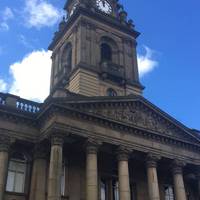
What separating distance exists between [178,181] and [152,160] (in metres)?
2.74

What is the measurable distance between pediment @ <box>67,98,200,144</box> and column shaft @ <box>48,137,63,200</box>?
131 inches

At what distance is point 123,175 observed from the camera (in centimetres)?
2697

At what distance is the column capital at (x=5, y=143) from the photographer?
1025 inches

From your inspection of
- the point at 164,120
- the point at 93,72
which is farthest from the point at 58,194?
the point at 93,72

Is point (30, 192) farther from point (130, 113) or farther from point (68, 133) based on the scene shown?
point (130, 113)

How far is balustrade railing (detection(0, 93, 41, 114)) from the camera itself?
91.8ft

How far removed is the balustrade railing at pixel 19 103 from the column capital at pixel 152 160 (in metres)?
8.92

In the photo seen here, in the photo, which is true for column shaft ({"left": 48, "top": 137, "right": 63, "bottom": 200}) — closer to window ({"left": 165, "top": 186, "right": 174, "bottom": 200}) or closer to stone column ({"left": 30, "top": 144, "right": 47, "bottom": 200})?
stone column ({"left": 30, "top": 144, "right": 47, "bottom": 200})

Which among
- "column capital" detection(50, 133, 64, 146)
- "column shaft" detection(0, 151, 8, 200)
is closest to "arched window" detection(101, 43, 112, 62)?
"column capital" detection(50, 133, 64, 146)

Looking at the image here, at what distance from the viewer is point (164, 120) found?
104 feet

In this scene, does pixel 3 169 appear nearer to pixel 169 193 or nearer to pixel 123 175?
pixel 123 175

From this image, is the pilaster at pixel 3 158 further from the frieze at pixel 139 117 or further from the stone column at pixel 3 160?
the frieze at pixel 139 117

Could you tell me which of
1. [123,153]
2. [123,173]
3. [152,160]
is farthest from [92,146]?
[152,160]

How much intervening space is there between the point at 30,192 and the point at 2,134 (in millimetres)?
4370
